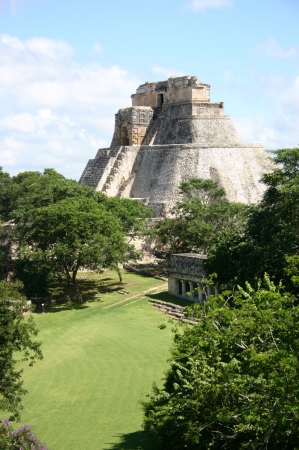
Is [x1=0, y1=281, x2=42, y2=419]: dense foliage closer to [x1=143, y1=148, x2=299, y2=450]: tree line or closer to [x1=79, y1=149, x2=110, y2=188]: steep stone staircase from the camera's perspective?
[x1=143, y1=148, x2=299, y2=450]: tree line

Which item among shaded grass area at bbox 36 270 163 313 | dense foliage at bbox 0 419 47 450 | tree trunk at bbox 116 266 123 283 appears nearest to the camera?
dense foliage at bbox 0 419 47 450

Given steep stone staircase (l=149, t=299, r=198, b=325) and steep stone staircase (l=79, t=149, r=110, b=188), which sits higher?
steep stone staircase (l=79, t=149, r=110, b=188)

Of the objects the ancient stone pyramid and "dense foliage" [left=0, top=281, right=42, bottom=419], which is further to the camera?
the ancient stone pyramid

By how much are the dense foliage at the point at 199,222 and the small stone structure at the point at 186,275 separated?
467 centimetres

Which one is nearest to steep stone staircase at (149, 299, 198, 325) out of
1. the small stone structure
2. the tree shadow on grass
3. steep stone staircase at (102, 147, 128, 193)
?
the small stone structure

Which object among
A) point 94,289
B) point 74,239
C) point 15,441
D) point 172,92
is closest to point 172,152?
point 172,92

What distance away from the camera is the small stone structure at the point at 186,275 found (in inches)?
1303

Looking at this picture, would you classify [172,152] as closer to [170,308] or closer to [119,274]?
[119,274]

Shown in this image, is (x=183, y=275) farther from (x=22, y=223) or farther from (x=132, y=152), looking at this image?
(x=132, y=152)

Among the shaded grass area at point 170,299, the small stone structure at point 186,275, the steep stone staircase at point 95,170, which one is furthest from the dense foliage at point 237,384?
the steep stone staircase at point 95,170

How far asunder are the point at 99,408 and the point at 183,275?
1440 cm

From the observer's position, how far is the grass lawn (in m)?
18.8

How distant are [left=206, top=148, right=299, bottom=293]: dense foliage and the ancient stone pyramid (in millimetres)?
19634

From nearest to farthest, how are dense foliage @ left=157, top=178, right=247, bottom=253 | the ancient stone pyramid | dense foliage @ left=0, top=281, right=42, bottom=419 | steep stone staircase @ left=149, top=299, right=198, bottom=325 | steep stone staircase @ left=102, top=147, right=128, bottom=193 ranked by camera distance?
dense foliage @ left=0, top=281, right=42, bottom=419 < steep stone staircase @ left=149, top=299, right=198, bottom=325 < dense foliage @ left=157, top=178, right=247, bottom=253 < the ancient stone pyramid < steep stone staircase @ left=102, top=147, right=128, bottom=193
